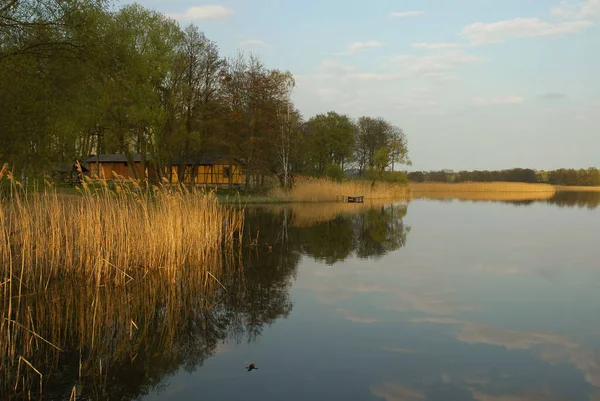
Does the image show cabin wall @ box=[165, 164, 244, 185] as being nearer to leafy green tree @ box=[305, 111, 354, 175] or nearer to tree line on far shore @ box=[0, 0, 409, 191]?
tree line on far shore @ box=[0, 0, 409, 191]

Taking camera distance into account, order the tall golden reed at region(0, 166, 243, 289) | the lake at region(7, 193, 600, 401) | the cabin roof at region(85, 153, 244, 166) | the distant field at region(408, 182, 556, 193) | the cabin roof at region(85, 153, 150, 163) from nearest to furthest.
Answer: the lake at region(7, 193, 600, 401) < the tall golden reed at region(0, 166, 243, 289) < the cabin roof at region(85, 153, 244, 166) < the cabin roof at region(85, 153, 150, 163) < the distant field at region(408, 182, 556, 193)

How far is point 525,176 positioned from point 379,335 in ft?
308

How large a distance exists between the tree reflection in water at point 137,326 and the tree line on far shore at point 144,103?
610 centimetres

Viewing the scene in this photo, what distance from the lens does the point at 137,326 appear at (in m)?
7.36

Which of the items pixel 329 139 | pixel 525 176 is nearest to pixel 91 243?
pixel 329 139

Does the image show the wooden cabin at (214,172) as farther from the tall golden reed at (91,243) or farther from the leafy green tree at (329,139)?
the tall golden reed at (91,243)

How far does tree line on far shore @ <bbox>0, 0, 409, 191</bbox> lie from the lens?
12852mm

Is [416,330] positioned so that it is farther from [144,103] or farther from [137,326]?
[144,103]

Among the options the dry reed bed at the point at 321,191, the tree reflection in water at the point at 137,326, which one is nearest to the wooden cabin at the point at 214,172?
the dry reed bed at the point at 321,191

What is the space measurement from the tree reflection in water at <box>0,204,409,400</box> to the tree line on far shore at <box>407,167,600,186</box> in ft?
257

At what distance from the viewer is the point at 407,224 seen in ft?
77.5

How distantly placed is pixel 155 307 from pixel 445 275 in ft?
22.5

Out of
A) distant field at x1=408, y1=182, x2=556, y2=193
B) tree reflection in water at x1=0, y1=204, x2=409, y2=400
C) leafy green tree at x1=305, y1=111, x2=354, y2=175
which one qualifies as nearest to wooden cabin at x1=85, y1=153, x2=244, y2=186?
leafy green tree at x1=305, y1=111, x2=354, y2=175

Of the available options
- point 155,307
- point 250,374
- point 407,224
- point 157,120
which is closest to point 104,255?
point 155,307
